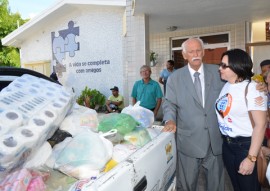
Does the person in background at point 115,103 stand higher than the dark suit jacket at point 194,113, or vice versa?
the dark suit jacket at point 194,113

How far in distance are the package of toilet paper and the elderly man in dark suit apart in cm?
115

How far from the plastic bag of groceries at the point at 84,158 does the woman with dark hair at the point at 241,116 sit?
1.13 m

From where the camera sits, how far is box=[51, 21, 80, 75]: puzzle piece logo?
11547 millimetres

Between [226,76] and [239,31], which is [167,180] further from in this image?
[239,31]

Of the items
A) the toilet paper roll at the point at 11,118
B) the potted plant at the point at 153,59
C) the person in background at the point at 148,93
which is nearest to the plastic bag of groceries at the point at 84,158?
the toilet paper roll at the point at 11,118

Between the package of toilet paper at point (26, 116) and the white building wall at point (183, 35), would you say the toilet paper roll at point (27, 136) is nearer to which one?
the package of toilet paper at point (26, 116)

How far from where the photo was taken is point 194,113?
2736mm

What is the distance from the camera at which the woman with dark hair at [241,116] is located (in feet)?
6.71

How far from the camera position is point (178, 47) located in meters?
9.95

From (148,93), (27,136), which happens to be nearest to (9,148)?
(27,136)

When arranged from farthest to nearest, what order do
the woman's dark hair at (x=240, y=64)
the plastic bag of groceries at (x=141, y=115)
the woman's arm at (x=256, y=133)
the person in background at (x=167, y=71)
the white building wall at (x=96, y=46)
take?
the white building wall at (x=96, y=46) → the person in background at (x=167, y=71) → the plastic bag of groceries at (x=141, y=115) → the woman's dark hair at (x=240, y=64) → the woman's arm at (x=256, y=133)

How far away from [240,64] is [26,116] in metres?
1.69

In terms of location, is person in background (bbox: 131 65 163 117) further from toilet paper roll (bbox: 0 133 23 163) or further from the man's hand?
toilet paper roll (bbox: 0 133 23 163)

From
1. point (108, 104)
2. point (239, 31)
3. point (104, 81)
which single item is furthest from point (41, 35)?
point (239, 31)
